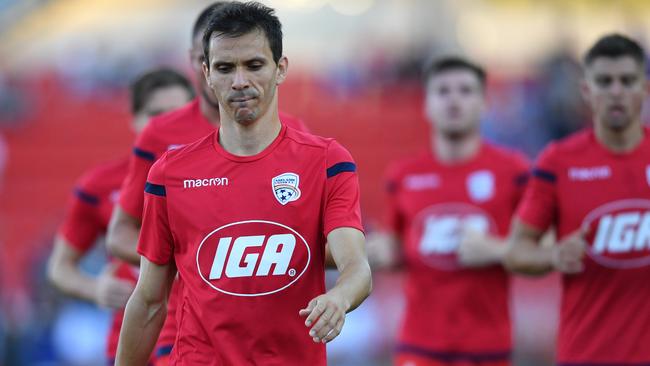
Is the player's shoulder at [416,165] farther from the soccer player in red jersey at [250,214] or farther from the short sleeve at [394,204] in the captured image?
the soccer player in red jersey at [250,214]

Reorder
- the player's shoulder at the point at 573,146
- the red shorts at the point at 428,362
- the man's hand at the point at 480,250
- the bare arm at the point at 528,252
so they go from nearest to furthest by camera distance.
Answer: the player's shoulder at the point at 573,146
the bare arm at the point at 528,252
the man's hand at the point at 480,250
the red shorts at the point at 428,362

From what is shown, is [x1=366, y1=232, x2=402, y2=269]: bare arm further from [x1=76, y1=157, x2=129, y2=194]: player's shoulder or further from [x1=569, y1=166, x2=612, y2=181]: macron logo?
[x1=569, y1=166, x2=612, y2=181]: macron logo

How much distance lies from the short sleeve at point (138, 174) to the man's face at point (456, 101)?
3074mm

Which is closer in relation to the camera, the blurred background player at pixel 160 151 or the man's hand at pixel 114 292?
the blurred background player at pixel 160 151

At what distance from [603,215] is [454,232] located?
1.87m

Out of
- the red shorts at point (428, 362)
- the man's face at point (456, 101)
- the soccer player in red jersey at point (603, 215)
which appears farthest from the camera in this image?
the man's face at point (456, 101)

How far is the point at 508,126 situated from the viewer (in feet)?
52.7

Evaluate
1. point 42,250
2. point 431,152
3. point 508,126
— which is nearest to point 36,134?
point 42,250

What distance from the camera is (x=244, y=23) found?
448 cm

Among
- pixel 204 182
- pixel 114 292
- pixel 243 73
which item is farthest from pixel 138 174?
pixel 243 73

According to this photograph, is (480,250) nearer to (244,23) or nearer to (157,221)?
(157,221)

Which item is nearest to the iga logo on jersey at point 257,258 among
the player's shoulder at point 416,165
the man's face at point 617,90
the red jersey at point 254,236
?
the red jersey at point 254,236

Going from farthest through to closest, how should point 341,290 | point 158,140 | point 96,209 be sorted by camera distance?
1. point 96,209
2. point 158,140
3. point 341,290

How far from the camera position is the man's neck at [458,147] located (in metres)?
8.67
